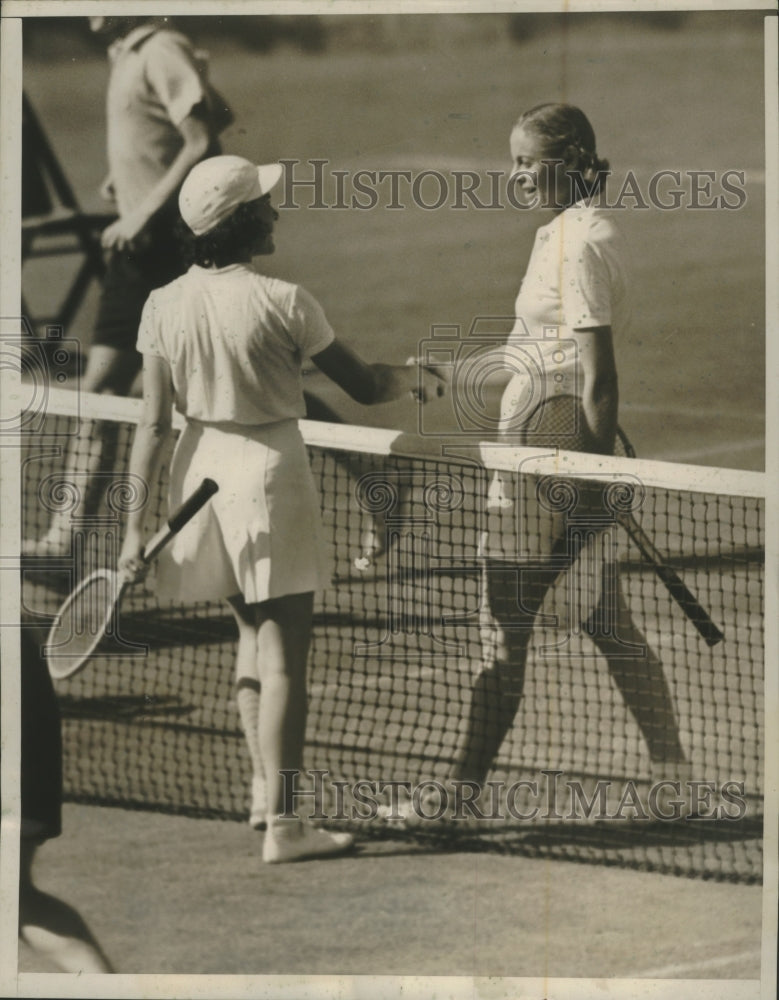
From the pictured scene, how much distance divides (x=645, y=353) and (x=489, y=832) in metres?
1.57

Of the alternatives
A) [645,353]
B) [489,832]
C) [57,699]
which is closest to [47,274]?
[57,699]

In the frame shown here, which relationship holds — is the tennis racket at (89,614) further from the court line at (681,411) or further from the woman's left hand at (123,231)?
the court line at (681,411)

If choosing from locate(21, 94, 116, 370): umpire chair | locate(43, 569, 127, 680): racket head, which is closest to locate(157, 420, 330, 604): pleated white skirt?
locate(43, 569, 127, 680): racket head

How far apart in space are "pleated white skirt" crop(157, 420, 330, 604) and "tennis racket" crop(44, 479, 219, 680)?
16 centimetres

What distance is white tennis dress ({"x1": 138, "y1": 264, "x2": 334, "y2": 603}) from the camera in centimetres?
Result: 495

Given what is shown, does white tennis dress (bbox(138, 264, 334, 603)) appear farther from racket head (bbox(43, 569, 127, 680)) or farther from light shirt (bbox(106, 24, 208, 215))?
light shirt (bbox(106, 24, 208, 215))

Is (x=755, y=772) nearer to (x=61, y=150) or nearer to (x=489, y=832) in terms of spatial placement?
(x=489, y=832)

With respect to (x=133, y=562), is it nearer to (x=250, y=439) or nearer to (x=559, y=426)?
(x=250, y=439)

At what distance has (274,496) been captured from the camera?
5.00 meters

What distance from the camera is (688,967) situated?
4980 millimetres

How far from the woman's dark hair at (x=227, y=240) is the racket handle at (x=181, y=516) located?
690mm

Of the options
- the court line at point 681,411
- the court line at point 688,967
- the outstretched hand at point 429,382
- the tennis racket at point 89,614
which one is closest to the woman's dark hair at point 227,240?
the outstretched hand at point 429,382

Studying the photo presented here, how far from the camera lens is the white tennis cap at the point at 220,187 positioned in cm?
495

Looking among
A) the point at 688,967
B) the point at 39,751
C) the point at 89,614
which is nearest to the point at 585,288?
the point at 89,614
